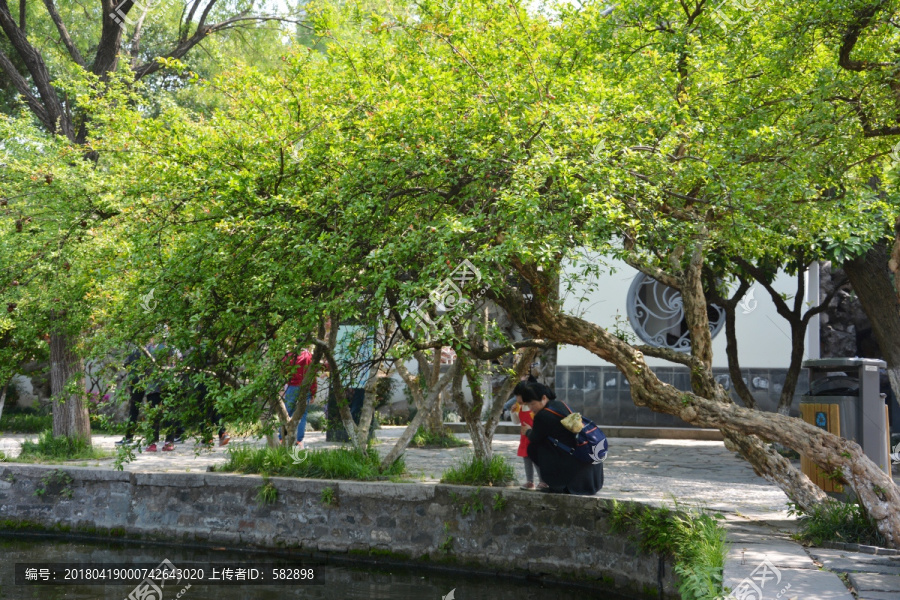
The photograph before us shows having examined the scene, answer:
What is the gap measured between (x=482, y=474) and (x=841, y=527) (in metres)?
3.50

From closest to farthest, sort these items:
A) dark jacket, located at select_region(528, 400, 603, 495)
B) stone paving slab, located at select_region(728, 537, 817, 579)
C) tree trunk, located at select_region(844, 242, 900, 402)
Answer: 1. stone paving slab, located at select_region(728, 537, 817, 579)
2. dark jacket, located at select_region(528, 400, 603, 495)
3. tree trunk, located at select_region(844, 242, 900, 402)

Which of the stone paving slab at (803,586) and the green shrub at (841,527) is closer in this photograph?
the stone paving slab at (803,586)

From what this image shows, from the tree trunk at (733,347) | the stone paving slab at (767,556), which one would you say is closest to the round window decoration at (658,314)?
the tree trunk at (733,347)

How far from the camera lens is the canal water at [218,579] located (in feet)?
25.5

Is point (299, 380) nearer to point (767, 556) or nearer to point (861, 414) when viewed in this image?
point (767, 556)

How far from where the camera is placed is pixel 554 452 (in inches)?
324

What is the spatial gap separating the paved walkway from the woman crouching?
32 cm

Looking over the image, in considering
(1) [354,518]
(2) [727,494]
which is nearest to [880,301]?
(2) [727,494]

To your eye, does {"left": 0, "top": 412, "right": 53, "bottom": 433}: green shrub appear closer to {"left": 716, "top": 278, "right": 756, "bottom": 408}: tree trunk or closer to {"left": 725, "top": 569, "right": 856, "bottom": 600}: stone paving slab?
{"left": 716, "top": 278, "right": 756, "bottom": 408}: tree trunk

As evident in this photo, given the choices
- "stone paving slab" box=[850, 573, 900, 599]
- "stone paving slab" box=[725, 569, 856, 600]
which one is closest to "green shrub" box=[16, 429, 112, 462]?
"stone paving slab" box=[725, 569, 856, 600]

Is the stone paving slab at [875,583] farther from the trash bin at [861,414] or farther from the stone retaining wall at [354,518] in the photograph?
the trash bin at [861,414]

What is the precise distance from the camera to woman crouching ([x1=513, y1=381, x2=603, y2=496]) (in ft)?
26.7

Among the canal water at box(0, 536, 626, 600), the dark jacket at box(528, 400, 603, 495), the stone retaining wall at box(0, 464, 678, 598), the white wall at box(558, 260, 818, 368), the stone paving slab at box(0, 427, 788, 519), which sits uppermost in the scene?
the white wall at box(558, 260, 818, 368)

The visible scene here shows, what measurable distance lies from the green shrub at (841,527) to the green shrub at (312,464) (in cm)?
444
